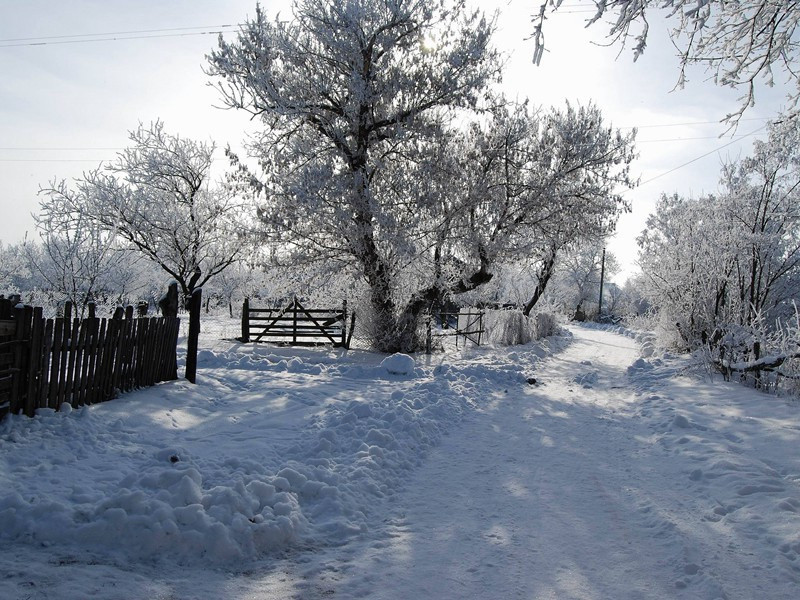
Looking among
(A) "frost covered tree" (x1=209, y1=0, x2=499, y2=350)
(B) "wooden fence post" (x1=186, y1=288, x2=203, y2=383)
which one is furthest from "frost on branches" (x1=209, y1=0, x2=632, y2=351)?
(B) "wooden fence post" (x1=186, y1=288, x2=203, y2=383)

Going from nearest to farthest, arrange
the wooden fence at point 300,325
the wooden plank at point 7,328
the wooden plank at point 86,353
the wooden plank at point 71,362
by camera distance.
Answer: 1. the wooden plank at point 7,328
2. the wooden plank at point 71,362
3. the wooden plank at point 86,353
4. the wooden fence at point 300,325

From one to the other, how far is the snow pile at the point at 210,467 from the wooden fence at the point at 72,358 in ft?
0.89

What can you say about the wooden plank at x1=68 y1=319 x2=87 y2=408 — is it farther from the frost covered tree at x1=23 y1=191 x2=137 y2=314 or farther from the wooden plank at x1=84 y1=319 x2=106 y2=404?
the frost covered tree at x1=23 y1=191 x2=137 y2=314

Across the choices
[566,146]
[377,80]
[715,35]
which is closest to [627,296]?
[566,146]

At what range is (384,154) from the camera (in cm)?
1603

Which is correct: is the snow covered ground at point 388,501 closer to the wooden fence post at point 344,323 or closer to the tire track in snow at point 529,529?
the tire track in snow at point 529,529

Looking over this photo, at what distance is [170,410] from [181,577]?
4264 millimetres

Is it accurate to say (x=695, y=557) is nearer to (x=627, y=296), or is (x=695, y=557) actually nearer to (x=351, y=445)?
(x=351, y=445)

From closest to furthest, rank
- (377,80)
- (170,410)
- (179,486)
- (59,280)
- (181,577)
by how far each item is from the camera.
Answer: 1. (181,577)
2. (179,486)
3. (170,410)
4. (377,80)
5. (59,280)

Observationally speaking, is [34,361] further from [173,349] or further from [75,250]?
[75,250]

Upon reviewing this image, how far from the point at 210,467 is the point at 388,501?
5.79 feet

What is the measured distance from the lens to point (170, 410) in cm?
713

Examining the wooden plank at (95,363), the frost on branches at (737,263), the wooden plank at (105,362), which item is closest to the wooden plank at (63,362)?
the wooden plank at (95,363)

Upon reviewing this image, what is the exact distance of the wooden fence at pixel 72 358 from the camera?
5.48 meters
